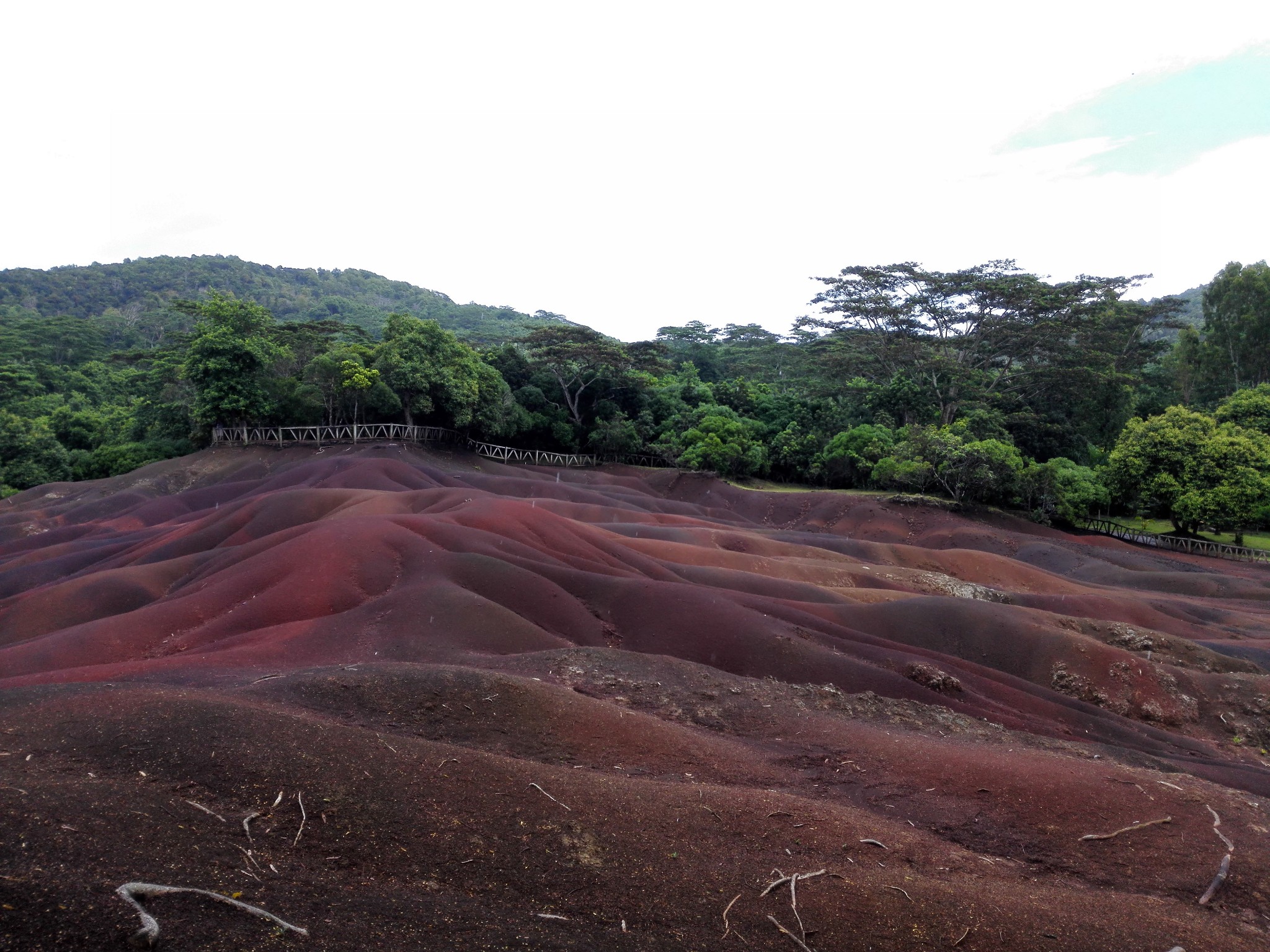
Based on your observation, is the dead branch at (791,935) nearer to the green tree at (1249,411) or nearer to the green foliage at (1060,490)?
the green foliage at (1060,490)

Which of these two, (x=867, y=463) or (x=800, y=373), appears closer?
(x=867, y=463)

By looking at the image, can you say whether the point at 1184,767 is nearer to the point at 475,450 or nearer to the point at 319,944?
the point at 319,944

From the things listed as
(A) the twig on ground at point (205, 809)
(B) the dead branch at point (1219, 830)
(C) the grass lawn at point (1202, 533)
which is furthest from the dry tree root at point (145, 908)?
(C) the grass lawn at point (1202, 533)

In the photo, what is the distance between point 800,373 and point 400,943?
278 feet

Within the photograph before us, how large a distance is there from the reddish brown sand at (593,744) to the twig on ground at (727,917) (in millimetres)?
87

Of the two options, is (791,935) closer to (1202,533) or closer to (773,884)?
(773,884)

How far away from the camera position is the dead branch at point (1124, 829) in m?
11.4

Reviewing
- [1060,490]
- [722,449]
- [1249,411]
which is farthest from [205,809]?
[1249,411]

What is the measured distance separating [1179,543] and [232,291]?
16340cm

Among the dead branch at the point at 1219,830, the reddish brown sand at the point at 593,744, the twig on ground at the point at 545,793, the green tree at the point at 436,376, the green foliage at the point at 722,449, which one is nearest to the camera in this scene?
the reddish brown sand at the point at 593,744

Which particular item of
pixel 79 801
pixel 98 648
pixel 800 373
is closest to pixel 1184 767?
pixel 79 801

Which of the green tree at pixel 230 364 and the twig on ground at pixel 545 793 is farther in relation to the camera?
the green tree at pixel 230 364

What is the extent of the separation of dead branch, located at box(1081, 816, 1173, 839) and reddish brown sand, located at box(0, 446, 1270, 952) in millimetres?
85

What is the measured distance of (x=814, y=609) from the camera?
24.5 metres
